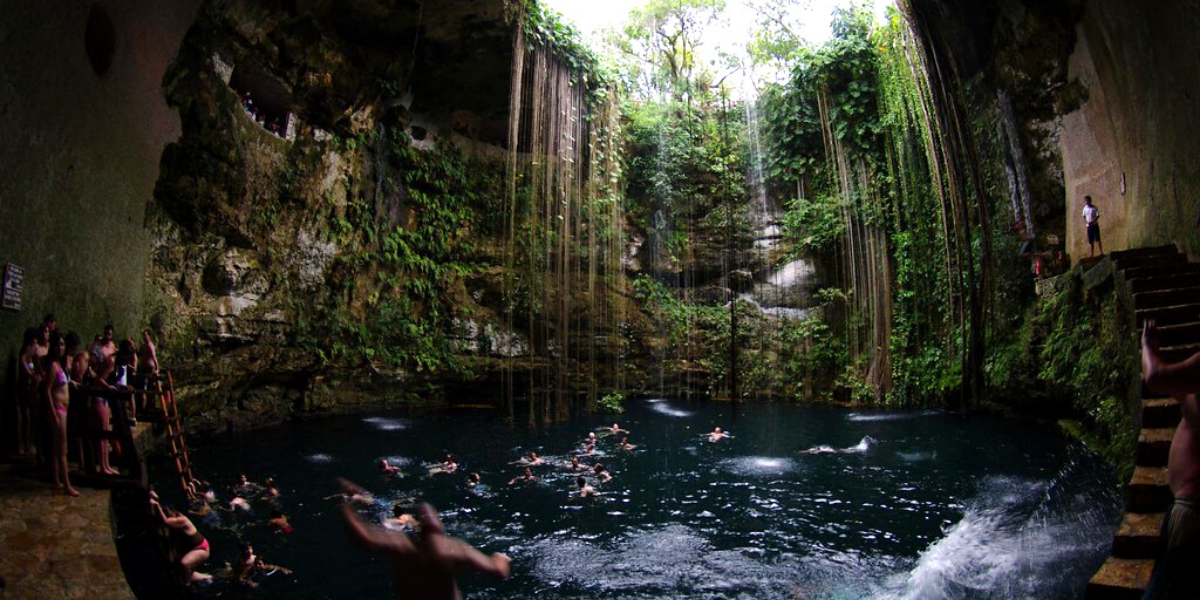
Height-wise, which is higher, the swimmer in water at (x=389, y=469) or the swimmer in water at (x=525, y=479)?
the swimmer in water at (x=389, y=469)

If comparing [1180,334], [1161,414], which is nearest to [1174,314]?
[1180,334]

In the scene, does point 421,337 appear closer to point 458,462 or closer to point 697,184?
point 458,462

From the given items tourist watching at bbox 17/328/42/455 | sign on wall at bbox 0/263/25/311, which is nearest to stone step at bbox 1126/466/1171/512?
tourist watching at bbox 17/328/42/455

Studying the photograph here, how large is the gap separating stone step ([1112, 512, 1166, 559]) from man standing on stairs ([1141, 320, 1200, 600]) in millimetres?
1057

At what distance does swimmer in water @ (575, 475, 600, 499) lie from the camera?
27.0ft

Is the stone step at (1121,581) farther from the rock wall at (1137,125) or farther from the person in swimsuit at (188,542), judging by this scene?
the person in swimsuit at (188,542)

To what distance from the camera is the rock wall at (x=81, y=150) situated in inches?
220

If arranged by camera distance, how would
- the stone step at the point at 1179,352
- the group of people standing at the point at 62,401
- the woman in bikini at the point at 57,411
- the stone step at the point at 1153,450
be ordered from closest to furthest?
1. the stone step at the point at 1153,450
2. the woman in bikini at the point at 57,411
3. the group of people standing at the point at 62,401
4. the stone step at the point at 1179,352

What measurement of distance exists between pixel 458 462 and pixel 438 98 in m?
10.2

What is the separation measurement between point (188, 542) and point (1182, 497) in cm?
655

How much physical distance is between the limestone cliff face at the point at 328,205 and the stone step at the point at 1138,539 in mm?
11254

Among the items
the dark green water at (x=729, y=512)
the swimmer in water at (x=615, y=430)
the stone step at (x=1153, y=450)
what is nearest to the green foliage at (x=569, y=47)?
the swimmer in water at (x=615, y=430)

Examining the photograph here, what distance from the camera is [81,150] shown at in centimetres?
676

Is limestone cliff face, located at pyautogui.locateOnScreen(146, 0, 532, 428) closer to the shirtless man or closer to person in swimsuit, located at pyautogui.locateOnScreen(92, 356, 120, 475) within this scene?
person in swimsuit, located at pyautogui.locateOnScreen(92, 356, 120, 475)
